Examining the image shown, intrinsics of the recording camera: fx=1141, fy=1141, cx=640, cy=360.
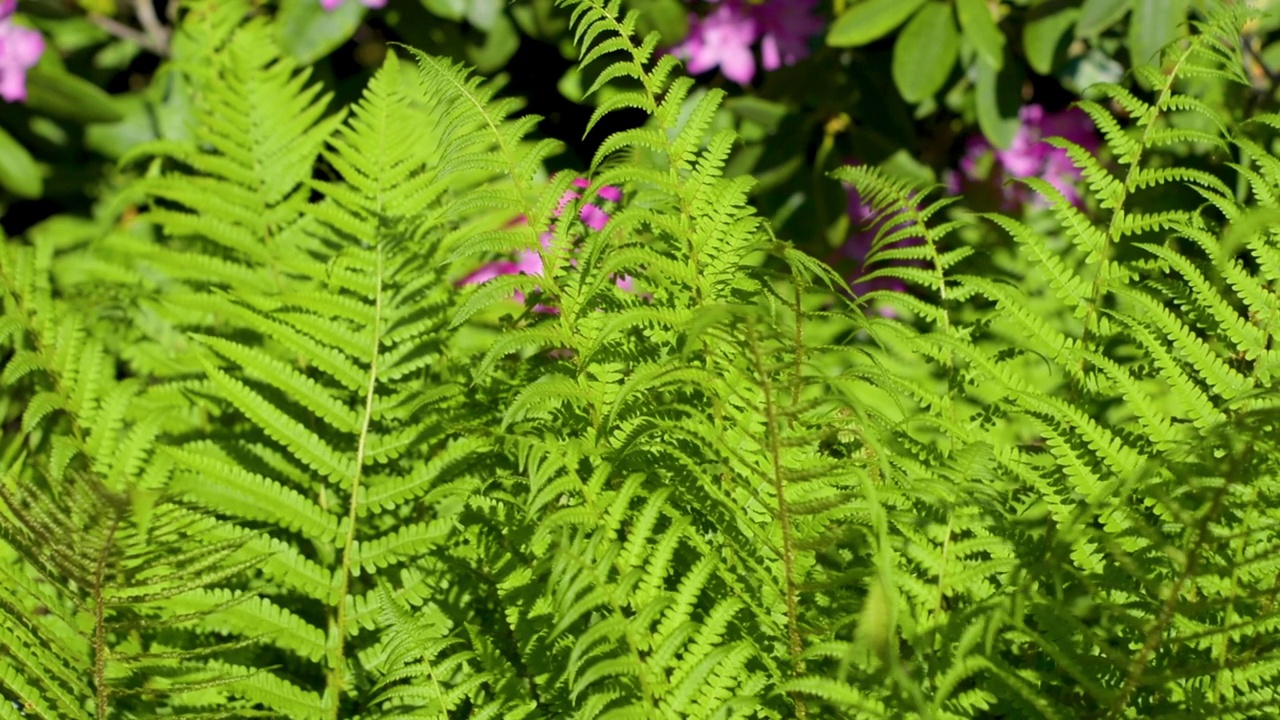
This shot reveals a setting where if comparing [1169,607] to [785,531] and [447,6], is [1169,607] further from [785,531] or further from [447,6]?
[447,6]

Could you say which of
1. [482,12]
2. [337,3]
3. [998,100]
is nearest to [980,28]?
[998,100]

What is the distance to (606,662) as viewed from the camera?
765 millimetres

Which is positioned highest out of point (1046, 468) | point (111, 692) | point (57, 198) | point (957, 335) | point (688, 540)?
point (57, 198)

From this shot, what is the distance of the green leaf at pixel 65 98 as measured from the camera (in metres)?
1.95

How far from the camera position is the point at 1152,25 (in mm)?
1584

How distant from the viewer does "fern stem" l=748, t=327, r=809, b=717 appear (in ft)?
2.41

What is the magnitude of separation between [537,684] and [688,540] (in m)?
0.20

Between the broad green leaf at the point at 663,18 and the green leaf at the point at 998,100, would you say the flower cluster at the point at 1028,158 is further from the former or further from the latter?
the broad green leaf at the point at 663,18

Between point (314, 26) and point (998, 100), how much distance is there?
3.71 feet

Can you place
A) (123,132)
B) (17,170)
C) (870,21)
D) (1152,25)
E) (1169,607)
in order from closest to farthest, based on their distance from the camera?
(1169,607) → (1152,25) → (870,21) → (17,170) → (123,132)

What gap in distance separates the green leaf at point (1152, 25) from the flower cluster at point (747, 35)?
553 mm

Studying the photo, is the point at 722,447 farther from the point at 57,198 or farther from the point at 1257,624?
the point at 57,198

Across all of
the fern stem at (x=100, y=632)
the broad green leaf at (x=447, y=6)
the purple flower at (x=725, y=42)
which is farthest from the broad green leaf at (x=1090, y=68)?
the fern stem at (x=100, y=632)

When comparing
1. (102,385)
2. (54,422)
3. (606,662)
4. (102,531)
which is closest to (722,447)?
(606,662)
